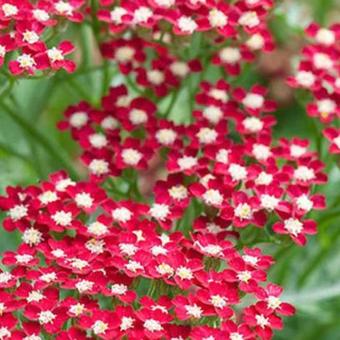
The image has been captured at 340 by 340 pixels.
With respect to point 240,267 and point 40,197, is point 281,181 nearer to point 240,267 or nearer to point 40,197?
point 240,267

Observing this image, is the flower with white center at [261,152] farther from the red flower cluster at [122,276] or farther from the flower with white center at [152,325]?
the flower with white center at [152,325]

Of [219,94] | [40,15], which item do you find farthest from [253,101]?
[40,15]

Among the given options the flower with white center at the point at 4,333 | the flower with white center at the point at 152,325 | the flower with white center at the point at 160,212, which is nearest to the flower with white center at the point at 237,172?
the flower with white center at the point at 160,212

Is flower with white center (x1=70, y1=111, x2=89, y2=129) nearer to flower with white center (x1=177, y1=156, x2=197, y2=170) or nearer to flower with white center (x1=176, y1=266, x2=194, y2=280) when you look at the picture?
flower with white center (x1=177, y1=156, x2=197, y2=170)

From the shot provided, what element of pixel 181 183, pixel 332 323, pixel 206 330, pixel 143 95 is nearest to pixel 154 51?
pixel 143 95

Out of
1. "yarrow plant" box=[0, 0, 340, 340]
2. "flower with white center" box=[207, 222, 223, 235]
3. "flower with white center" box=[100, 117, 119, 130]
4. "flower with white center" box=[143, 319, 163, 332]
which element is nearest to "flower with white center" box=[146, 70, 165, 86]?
"yarrow plant" box=[0, 0, 340, 340]

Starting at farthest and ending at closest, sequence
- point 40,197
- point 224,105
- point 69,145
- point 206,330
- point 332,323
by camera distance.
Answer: point 69,145
point 332,323
point 224,105
point 40,197
point 206,330

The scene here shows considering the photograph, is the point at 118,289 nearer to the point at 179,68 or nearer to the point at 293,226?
the point at 293,226
